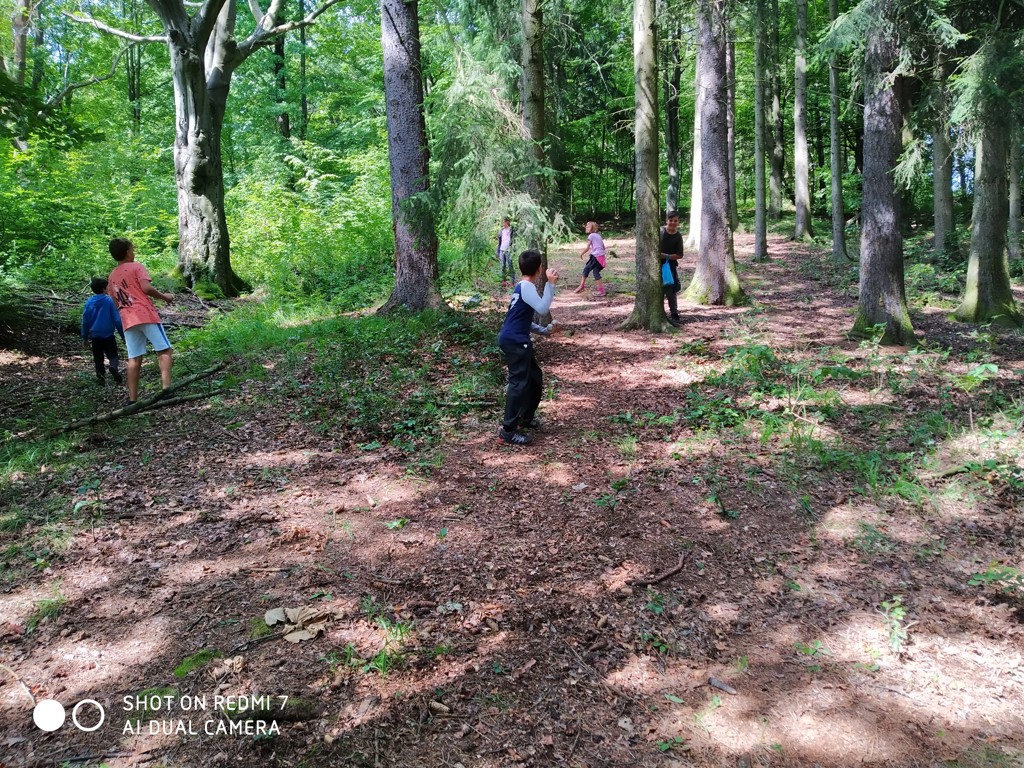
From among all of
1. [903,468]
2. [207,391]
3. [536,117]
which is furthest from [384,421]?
[536,117]

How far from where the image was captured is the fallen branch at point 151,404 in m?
6.40

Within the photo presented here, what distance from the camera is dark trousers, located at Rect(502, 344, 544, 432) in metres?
6.02

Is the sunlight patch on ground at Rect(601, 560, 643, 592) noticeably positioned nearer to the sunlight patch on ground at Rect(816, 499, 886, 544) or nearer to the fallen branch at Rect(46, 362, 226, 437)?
the sunlight patch on ground at Rect(816, 499, 886, 544)

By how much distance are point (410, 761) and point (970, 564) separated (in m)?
4.12

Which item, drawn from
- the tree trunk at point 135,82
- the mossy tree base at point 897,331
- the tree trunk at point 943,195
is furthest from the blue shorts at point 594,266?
the tree trunk at point 135,82

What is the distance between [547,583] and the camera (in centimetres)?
419

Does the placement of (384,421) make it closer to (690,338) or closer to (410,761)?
(410,761)

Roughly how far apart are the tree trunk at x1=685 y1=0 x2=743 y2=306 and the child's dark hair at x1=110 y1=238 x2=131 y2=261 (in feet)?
29.4

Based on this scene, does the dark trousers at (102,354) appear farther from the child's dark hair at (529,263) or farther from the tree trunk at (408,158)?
the child's dark hair at (529,263)

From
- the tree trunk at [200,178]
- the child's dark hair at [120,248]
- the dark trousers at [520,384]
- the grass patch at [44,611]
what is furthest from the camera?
the tree trunk at [200,178]

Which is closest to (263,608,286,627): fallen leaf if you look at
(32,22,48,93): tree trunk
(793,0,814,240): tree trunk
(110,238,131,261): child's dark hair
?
(110,238,131,261): child's dark hair

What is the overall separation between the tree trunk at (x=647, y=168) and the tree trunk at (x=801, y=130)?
11.6 metres

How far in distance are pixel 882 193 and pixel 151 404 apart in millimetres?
9596

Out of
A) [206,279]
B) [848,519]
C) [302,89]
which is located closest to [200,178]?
[206,279]
